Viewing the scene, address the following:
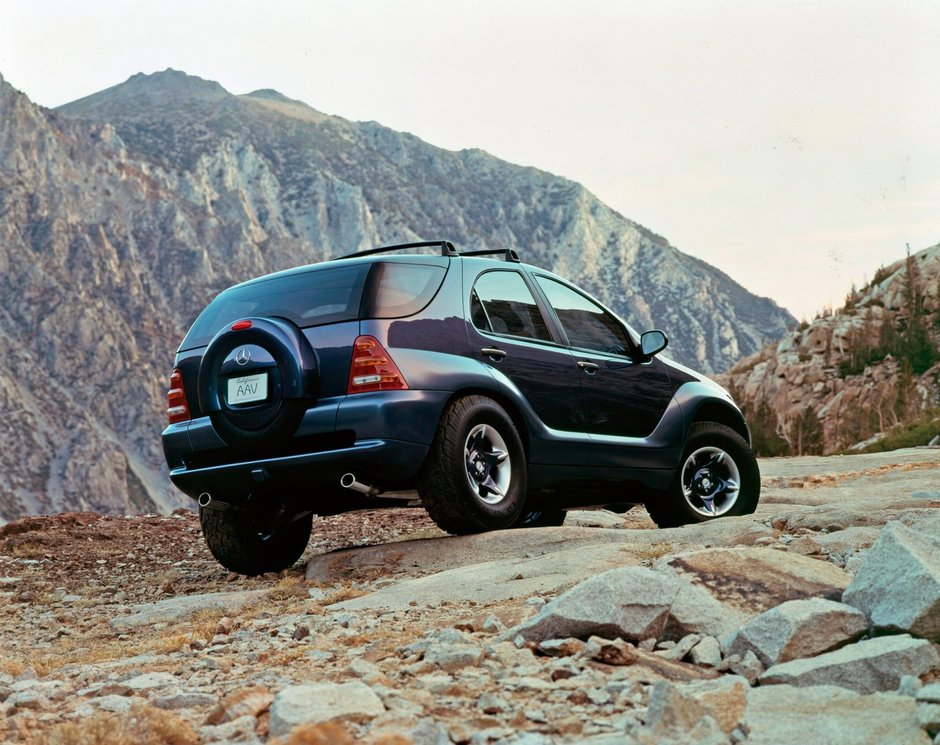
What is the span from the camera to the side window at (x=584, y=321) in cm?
838

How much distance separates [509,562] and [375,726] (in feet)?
10.4

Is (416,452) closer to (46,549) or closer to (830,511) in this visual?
(830,511)

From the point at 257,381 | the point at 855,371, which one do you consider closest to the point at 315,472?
the point at 257,381

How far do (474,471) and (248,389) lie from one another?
4.65ft

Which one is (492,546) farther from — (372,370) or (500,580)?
(372,370)

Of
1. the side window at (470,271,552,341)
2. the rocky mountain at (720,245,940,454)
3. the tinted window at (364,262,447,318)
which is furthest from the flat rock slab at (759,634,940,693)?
the rocky mountain at (720,245,940,454)

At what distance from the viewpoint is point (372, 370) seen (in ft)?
22.8

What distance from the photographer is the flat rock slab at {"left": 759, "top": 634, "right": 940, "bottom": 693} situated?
372 cm

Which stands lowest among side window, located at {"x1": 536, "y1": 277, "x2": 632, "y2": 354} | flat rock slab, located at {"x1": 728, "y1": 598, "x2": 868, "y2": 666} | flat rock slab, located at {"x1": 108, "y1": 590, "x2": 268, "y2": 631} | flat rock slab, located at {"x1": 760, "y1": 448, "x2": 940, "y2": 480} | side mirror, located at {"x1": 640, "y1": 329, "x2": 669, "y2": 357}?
flat rock slab, located at {"x1": 760, "y1": 448, "x2": 940, "y2": 480}

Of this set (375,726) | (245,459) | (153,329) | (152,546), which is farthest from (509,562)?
(153,329)

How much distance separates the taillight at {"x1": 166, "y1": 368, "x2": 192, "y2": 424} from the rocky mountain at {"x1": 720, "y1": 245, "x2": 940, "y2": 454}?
15.9 meters

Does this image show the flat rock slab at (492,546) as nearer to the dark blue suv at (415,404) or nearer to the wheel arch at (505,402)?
the dark blue suv at (415,404)

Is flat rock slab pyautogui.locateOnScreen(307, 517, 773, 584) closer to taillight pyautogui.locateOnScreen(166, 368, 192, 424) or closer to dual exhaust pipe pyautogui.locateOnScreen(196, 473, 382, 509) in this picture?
dual exhaust pipe pyautogui.locateOnScreen(196, 473, 382, 509)

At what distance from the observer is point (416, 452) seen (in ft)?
22.9
